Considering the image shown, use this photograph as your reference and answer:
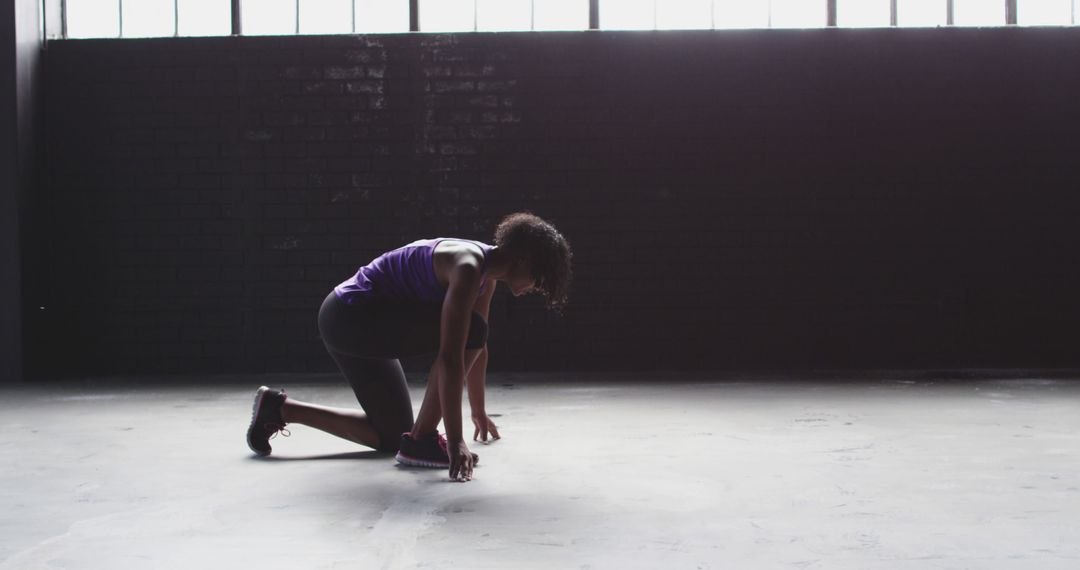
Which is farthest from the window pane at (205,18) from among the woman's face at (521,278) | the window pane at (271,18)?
the woman's face at (521,278)

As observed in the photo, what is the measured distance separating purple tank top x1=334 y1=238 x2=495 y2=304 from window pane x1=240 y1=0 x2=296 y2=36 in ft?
13.1

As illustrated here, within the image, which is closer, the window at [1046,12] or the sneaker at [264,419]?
the sneaker at [264,419]

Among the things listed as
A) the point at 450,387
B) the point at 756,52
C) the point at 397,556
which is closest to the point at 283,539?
the point at 397,556

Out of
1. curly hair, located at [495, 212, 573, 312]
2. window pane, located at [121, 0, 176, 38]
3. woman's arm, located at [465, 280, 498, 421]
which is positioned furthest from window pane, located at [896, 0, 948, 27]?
window pane, located at [121, 0, 176, 38]

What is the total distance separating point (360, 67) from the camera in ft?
21.5

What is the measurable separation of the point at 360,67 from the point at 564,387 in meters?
2.68

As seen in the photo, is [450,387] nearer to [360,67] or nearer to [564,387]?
[564,387]

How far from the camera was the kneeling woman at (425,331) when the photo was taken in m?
2.82

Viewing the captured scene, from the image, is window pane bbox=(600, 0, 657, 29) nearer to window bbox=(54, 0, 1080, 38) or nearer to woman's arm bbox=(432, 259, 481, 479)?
window bbox=(54, 0, 1080, 38)

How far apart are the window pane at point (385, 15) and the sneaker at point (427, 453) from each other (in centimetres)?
421

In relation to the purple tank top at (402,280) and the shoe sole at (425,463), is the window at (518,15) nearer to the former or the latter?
the purple tank top at (402,280)

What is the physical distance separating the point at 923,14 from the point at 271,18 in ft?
15.0

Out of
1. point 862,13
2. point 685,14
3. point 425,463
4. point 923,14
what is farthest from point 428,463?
point 923,14

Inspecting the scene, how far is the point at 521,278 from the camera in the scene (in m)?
2.95
